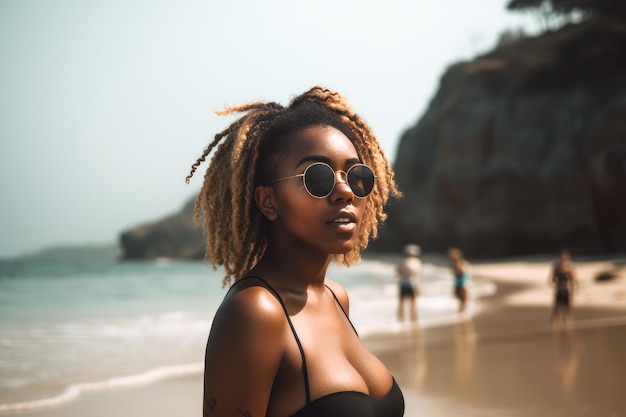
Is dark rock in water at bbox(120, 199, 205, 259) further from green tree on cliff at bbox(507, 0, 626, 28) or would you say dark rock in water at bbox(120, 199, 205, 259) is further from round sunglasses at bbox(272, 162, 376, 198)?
round sunglasses at bbox(272, 162, 376, 198)

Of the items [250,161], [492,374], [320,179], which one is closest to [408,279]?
[492,374]

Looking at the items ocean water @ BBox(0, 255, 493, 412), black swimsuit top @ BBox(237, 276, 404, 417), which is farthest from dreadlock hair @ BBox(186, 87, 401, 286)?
ocean water @ BBox(0, 255, 493, 412)

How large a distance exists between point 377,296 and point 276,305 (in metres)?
23.1

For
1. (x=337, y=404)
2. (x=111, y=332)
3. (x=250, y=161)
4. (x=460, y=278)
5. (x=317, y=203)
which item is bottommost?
(x=111, y=332)

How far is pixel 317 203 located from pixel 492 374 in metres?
7.42

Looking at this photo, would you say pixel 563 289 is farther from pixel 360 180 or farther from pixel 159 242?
pixel 159 242

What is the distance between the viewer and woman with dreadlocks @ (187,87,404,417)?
177 centimetres

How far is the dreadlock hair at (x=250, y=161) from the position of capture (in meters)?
2.12

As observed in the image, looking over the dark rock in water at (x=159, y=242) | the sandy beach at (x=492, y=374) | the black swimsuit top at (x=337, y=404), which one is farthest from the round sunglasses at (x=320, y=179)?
the dark rock in water at (x=159, y=242)

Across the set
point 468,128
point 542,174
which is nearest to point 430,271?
point 542,174

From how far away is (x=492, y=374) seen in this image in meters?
8.84

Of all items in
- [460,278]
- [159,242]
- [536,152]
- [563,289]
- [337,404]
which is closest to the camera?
[337,404]

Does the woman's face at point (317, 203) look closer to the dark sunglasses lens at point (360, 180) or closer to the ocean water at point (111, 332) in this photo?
the dark sunglasses lens at point (360, 180)

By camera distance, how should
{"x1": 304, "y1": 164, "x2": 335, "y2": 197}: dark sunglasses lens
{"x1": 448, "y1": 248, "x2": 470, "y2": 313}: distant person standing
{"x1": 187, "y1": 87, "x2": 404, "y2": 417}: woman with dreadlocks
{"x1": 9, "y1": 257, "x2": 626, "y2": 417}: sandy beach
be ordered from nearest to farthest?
{"x1": 187, "y1": 87, "x2": 404, "y2": 417}: woman with dreadlocks → {"x1": 304, "y1": 164, "x2": 335, "y2": 197}: dark sunglasses lens → {"x1": 9, "y1": 257, "x2": 626, "y2": 417}: sandy beach → {"x1": 448, "y1": 248, "x2": 470, "y2": 313}: distant person standing
